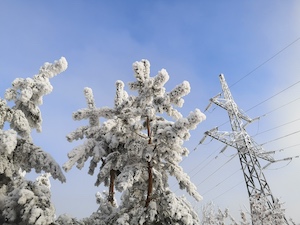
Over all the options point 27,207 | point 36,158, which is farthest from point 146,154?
point 27,207

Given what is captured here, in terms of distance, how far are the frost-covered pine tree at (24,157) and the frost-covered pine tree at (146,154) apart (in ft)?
6.25

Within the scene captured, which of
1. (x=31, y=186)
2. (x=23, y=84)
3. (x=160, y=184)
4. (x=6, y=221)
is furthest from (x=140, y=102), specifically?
(x=6, y=221)

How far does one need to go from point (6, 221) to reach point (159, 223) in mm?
5196

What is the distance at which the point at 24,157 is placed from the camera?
8.42 meters

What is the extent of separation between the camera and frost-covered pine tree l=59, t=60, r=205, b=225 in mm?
9750

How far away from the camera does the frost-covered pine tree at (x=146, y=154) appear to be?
9.75 metres

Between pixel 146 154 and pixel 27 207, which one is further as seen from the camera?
pixel 146 154

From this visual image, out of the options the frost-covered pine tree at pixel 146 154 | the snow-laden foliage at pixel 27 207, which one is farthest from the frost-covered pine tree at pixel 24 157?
the frost-covered pine tree at pixel 146 154

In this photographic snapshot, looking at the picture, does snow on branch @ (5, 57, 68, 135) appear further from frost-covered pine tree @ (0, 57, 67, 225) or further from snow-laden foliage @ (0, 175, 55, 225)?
snow-laden foliage @ (0, 175, 55, 225)

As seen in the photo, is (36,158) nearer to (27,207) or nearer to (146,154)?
(27,207)

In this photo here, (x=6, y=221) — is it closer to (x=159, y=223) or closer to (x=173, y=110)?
(x=159, y=223)

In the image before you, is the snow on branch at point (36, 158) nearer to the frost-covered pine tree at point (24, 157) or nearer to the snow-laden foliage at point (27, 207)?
the frost-covered pine tree at point (24, 157)

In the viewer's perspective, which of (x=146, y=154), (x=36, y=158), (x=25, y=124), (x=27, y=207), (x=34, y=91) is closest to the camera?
(x=27, y=207)

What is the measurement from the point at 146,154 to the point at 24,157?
167 inches
